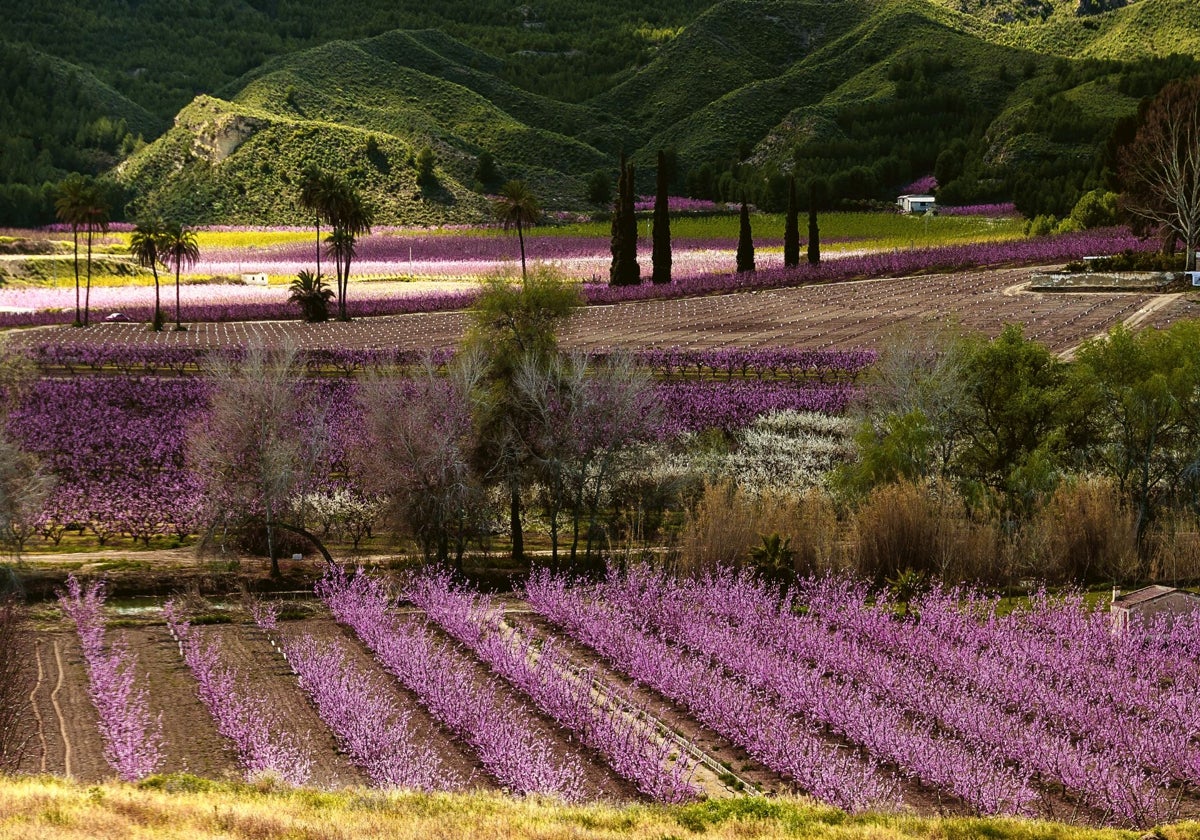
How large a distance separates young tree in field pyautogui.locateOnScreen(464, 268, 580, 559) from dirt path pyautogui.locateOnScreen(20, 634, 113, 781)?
13.2 metres

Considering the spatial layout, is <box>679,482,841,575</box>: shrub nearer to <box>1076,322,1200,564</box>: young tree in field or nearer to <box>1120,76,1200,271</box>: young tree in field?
<box>1076,322,1200,564</box>: young tree in field

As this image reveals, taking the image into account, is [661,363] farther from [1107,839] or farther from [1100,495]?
[1107,839]

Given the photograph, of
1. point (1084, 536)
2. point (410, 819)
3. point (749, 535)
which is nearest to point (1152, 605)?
point (1084, 536)

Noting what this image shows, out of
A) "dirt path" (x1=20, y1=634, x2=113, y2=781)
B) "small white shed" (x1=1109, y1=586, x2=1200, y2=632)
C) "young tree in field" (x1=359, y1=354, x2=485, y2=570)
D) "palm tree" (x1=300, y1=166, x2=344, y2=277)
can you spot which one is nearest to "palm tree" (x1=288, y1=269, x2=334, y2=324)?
"palm tree" (x1=300, y1=166, x2=344, y2=277)

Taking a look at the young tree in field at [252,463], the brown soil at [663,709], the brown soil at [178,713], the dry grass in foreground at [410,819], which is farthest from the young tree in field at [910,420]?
the dry grass in foreground at [410,819]

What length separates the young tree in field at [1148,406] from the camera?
1436 inches

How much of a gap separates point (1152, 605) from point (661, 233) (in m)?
68.6

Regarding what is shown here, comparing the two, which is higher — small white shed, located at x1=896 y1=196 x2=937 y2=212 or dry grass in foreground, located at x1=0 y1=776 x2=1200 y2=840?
small white shed, located at x1=896 y1=196 x2=937 y2=212

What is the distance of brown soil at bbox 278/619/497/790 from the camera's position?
2012 cm

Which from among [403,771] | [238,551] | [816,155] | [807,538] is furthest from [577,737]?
[816,155]

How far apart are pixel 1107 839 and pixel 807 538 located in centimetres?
1666

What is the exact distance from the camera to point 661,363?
196 ft

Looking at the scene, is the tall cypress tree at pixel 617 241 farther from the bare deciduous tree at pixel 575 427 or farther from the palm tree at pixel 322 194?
the bare deciduous tree at pixel 575 427

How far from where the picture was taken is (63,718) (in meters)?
22.2
